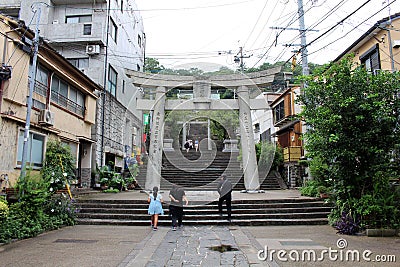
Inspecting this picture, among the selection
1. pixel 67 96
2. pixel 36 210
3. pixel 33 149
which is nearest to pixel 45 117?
pixel 33 149

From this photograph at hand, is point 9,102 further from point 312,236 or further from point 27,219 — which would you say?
point 312,236

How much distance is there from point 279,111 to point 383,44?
12513 millimetres

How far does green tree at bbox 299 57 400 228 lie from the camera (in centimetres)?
874

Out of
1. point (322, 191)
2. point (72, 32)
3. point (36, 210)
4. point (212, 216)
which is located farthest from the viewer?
point (72, 32)

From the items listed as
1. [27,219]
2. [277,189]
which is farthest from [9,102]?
[277,189]

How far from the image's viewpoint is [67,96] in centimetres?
1458

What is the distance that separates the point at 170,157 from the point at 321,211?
15.3 m

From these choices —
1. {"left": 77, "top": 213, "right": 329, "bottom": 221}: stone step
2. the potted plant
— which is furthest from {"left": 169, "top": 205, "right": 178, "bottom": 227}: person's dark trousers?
the potted plant

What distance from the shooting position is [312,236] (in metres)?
8.44

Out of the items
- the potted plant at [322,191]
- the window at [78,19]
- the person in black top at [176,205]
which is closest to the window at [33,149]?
the person in black top at [176,205]

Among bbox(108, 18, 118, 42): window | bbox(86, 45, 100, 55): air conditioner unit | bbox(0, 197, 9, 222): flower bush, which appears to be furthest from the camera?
bbox(108, 18, 118, 42): window

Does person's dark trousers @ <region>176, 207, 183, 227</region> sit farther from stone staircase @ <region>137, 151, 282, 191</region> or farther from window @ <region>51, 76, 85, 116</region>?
window @ <region>51, 76, 85, 116</region>

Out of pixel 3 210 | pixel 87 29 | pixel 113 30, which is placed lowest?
pixel 3 210

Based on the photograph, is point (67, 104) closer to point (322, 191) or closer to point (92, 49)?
point (92, 49)
